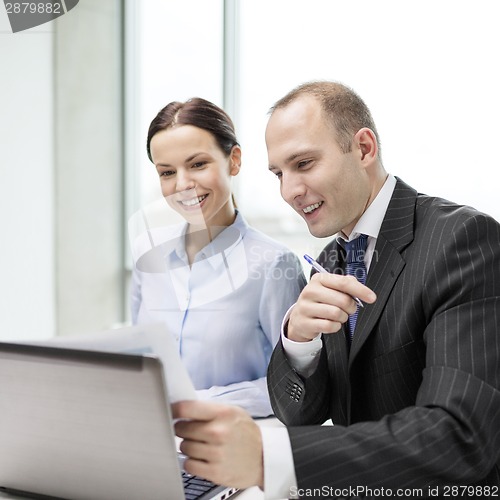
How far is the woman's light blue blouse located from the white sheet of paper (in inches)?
33.7

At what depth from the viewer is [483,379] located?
101cm

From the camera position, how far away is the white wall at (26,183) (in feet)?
11.2

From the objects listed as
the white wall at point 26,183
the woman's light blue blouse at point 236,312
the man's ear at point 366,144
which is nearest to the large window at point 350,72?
the white wall at point 26,183

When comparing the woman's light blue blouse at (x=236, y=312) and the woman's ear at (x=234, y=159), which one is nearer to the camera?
the woman's light blue blouse at (x=236, y=312)

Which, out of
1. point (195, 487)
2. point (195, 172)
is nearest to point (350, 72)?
point (195, 172)

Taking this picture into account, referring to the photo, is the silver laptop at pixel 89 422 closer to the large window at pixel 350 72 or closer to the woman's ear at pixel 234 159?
the woman's ear at pixel 234 159

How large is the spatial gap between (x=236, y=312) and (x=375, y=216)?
1.67 feet

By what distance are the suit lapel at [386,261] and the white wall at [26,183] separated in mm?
2652

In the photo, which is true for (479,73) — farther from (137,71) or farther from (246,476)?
(246,476)

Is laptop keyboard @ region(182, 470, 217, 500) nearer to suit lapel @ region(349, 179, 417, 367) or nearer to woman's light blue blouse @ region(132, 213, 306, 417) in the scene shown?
suit lapel @ region(349, 179, 417, 367)

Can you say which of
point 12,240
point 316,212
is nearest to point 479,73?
point 316,212

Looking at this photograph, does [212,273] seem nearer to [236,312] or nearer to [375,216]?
→ [236,312]

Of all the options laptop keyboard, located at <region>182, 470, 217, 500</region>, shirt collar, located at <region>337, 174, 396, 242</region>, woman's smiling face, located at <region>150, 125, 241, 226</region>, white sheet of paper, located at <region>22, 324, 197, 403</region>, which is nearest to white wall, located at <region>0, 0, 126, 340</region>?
woman's smiling face, located at <region>150, 125, 241, 226</region>

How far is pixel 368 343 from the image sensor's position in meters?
1.25
